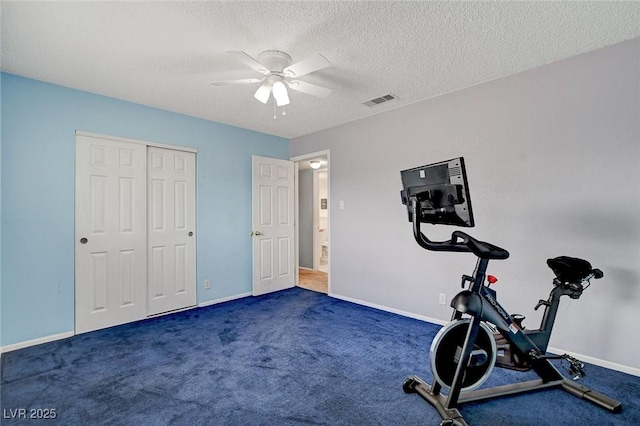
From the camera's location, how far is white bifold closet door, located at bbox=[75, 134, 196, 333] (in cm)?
302

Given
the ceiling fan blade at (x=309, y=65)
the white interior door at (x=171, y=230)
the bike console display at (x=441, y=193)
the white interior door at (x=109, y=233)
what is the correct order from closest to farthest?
the bike console display at (x=441, y=193), the ceiling fan blade at (x=309, y=65), the white interior door at (x=109, y=233), the white interior door at (x=171, y=230)

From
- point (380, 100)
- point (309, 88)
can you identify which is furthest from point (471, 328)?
point (380, 100)

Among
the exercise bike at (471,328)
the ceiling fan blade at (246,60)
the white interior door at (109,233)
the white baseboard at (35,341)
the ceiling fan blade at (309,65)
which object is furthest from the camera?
the white interior door at (109,233)

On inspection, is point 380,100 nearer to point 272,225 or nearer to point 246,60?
point 246,60

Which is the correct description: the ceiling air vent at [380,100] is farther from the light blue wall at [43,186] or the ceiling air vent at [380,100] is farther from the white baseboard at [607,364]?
the white baseboard at [607,364]

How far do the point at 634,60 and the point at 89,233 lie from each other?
4.89 m

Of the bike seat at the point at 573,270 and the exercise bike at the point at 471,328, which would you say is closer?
the exercise bike at the point at 471,328

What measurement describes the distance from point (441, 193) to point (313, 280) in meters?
3.99

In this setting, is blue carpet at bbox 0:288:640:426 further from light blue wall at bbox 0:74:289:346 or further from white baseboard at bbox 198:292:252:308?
white baseboard at bbox 198:292:252:308

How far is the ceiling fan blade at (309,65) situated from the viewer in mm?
2012

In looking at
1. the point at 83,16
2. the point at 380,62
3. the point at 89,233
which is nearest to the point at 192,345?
the point at 89,233

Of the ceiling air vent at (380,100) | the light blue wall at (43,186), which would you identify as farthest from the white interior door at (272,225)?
the ceiling air vent at (380,100)

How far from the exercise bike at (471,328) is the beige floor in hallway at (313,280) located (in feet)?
9.26

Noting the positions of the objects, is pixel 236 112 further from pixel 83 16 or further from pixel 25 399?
pixel 25 399
